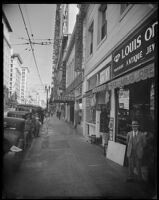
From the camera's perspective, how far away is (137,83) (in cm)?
740

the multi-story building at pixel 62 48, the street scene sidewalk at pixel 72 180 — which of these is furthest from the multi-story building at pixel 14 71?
the street scene sidewalk at pixel 72 180

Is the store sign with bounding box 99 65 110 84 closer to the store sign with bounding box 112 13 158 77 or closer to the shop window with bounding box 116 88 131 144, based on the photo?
the store sign with bounding box 112 13 158 77

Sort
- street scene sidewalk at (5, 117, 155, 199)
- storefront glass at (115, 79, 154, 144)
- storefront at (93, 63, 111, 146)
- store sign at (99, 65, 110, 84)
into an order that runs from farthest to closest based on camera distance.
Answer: storefront at (93, 63, 111, 146), store sign at (99, 65, 110, 84), storefront glass at (115, 79, 154, 144), street scene sidewalk at (5, 117, 155, 199)

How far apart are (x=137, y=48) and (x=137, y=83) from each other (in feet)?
4.34

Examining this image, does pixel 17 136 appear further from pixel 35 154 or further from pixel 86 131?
pixel 86 131

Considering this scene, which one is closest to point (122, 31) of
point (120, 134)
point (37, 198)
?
point (120, 134)

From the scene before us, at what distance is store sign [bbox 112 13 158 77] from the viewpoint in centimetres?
597

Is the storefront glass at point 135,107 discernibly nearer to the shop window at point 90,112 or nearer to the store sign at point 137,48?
the store sign at point 137,48

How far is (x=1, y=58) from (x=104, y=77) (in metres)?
7.38

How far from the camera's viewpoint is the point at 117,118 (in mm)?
9016

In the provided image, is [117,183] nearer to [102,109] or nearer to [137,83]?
[137,83]

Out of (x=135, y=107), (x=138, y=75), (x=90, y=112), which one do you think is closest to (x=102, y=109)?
(x=90, y=112)

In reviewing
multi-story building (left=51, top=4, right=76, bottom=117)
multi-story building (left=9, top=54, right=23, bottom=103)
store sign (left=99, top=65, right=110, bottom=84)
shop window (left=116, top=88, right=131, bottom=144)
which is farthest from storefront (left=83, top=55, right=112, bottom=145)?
multi-story building (left=51, top=4, right=76, bottom=117)

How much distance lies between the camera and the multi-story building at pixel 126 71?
19.6ft
